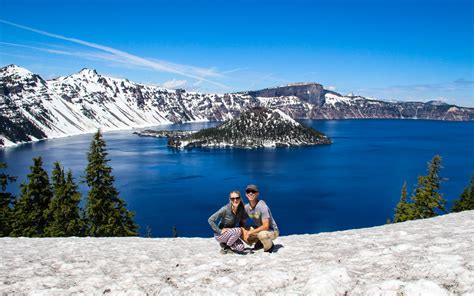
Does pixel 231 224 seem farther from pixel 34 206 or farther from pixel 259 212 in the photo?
pixel 34 206

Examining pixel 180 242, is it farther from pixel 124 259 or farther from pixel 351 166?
pixel 351 166

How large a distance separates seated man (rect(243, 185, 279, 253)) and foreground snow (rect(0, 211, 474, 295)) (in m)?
0.56

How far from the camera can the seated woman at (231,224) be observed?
1320 centimetres

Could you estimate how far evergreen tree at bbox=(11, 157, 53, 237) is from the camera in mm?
36281

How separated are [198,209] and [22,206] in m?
Result: 81.2

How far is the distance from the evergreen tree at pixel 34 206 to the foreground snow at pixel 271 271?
24.5 metres

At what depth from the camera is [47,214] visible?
119ft

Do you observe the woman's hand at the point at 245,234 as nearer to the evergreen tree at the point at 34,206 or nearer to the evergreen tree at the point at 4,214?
the evergreen tree at the point at 34,206

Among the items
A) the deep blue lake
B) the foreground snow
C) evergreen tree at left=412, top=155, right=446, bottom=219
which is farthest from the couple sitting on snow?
the deep blue lake

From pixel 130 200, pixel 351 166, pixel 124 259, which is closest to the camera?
pixel 124 259

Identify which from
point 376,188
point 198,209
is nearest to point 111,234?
point 198,209

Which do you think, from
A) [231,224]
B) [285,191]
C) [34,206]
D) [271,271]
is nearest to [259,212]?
[231,224]

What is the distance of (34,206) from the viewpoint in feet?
122

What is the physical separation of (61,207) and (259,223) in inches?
1150
